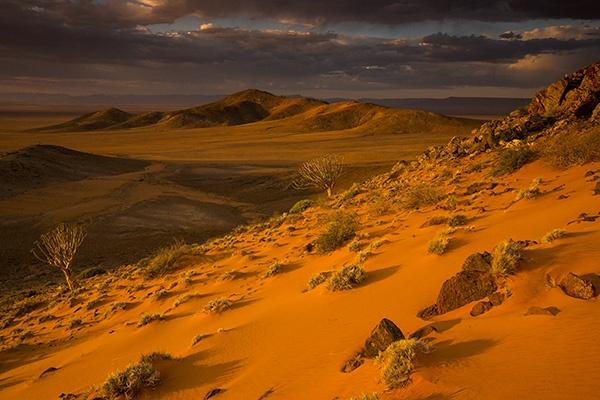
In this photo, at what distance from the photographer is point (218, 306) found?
10.9 metres

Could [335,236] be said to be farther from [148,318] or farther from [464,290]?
[464,290]

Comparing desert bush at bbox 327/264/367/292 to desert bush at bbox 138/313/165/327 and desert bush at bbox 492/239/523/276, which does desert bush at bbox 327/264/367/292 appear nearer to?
desert bush at bbox 492/239/523/276

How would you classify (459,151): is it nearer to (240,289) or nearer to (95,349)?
(240,289)

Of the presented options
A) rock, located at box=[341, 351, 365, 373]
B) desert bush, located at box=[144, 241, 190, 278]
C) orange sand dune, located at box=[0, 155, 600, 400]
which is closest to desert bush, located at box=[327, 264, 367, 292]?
orange sand dune, located at box=[0, 155, 600, 400]

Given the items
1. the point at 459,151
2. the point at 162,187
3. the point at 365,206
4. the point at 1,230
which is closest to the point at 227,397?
the point at 365,206

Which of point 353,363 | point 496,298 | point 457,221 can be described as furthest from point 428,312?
point 457,221

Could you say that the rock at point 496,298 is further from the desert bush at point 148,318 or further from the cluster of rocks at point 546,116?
the cluster of rocks at point 546,116

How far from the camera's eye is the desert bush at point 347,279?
363 inches

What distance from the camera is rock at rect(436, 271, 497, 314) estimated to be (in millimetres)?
6902

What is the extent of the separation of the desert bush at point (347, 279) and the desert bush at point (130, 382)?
3.76 meters

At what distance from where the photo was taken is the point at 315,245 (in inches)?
574

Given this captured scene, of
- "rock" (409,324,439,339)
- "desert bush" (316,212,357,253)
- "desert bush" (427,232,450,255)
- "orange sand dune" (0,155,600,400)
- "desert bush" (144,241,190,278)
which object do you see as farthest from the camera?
"desert bush" (144,241,190,278)

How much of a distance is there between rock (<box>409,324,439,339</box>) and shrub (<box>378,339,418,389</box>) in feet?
2.73

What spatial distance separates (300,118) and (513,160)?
A: 13197 centimetres
